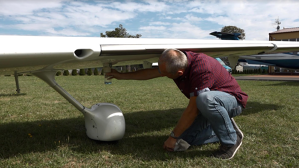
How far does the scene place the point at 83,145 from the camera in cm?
305

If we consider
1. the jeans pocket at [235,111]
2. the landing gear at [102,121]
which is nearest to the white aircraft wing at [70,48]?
the landing gear at [102,121]

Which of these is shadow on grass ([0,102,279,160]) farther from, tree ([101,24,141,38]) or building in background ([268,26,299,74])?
tree ([101,24,141,38])

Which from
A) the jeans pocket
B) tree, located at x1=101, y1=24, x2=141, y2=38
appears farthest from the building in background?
the jeans pocket

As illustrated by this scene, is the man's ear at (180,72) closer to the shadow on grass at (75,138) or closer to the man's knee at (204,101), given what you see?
the man's knee at (204,101)

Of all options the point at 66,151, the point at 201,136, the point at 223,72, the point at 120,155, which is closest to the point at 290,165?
the point at 201,136

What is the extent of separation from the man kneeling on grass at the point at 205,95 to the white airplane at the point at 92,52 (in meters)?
0.31

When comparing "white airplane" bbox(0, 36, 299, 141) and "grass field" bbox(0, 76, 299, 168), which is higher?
"white airplane" bbox(0, 36, 299, 141)

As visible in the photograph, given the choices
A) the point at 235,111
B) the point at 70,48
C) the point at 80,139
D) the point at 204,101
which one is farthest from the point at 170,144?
the point at 70,48

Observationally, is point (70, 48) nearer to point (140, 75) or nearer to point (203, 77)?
point (140, 75)

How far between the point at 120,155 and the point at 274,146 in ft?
6.17

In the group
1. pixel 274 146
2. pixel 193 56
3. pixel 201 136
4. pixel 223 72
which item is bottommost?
pixel 274 146

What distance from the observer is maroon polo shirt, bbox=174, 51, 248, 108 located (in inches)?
98.4

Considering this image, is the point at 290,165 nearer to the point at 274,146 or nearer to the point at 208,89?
the point at 274,146

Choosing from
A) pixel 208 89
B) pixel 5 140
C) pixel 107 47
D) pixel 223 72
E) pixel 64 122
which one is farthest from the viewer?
pixel 64 122
